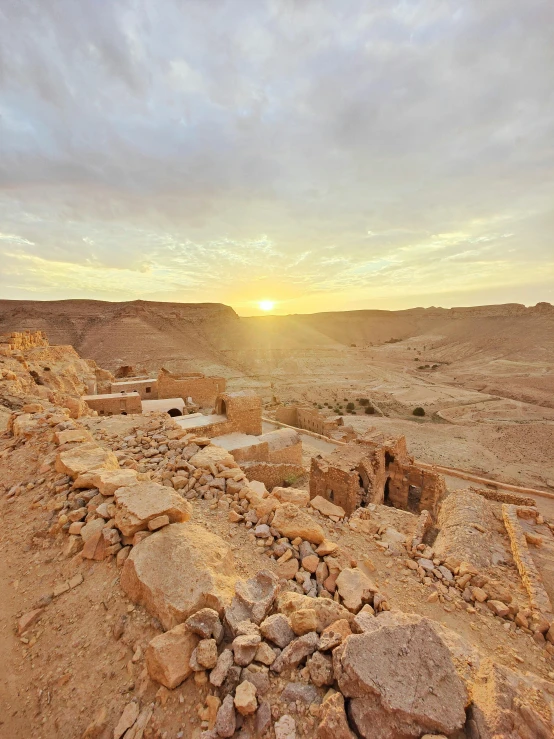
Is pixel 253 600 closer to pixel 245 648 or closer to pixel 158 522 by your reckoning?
pixel 245 648

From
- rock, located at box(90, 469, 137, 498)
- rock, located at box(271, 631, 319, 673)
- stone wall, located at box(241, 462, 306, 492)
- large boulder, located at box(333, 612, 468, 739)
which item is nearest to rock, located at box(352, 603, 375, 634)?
large boulder, located at box(333, 612, 468, 739)

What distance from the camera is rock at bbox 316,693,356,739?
179cm

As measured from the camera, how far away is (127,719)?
1.99 meters

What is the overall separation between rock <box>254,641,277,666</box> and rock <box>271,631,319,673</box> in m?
0.03

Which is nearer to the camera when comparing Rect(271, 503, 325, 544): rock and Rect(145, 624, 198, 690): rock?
Rect(145, 624, 198, 690): rock

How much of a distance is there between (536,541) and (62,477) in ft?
31.8

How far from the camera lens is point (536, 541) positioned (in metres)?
7.59

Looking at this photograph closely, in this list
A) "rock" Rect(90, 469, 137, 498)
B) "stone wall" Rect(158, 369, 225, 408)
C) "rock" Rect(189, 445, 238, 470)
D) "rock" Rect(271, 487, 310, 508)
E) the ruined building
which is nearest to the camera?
"rock" Rect(90, 469, 137, 498)

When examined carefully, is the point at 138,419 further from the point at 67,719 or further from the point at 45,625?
the point at 67,719

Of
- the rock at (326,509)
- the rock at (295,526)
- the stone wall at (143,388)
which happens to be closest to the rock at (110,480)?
the rock at (295,526)

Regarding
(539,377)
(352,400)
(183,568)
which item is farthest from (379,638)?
(539,377)

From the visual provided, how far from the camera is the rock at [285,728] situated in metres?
1.83

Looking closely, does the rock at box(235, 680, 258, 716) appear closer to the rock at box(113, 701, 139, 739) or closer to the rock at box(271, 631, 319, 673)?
the rock at box(271, 631, 319, 673)

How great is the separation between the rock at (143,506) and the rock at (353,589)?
1.73m
